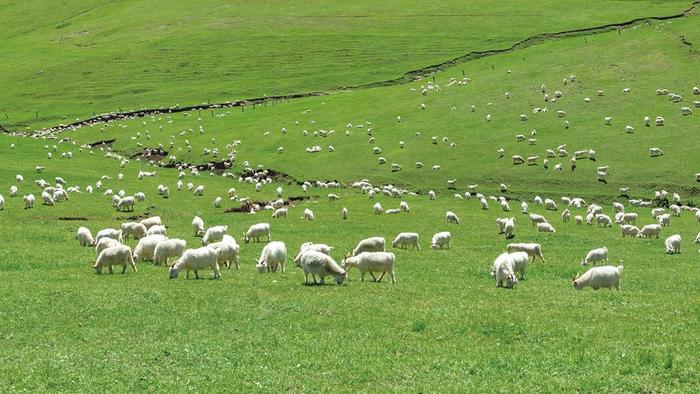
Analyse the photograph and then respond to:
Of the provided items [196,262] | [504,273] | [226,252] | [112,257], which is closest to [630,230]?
[504,273]

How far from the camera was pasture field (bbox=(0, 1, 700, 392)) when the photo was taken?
677 inches

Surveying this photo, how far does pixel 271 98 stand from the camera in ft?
409

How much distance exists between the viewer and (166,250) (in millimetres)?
32844

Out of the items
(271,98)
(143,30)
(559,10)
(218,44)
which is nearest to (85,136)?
(271,98)

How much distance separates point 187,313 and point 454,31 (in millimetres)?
130001

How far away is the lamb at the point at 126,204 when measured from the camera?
2143 inches

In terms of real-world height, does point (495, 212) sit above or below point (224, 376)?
below

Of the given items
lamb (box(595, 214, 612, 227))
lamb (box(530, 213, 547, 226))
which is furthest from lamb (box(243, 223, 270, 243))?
lamb (box(595, 214, 612, 227))

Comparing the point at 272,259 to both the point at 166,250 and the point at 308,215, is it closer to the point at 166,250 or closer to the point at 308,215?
the point at 166,250

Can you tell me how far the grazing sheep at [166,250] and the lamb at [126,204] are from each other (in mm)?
22716

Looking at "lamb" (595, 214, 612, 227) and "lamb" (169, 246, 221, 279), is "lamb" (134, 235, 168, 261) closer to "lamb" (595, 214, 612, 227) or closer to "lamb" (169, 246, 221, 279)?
"lamb" (169, 246, 221, 279)

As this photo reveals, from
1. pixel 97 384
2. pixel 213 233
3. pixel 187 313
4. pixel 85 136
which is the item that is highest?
pixel 97 384

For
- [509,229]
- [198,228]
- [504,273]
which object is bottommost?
[509,229]

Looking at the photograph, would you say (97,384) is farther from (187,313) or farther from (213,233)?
(213,233)
